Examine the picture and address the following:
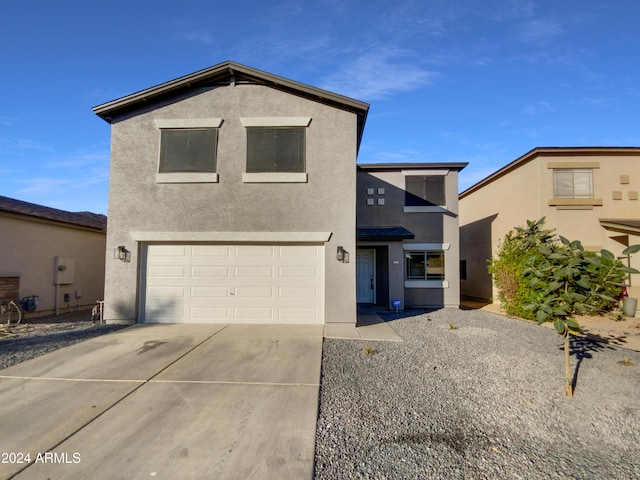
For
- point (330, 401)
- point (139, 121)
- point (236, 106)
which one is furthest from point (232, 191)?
point (330, 401)

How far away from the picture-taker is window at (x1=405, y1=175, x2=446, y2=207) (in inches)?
526

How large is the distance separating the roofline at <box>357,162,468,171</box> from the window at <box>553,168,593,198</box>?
365cm

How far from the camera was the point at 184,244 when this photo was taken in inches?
365

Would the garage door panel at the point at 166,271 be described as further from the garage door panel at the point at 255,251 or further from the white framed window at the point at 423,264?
the white framed window at the point at 423,264

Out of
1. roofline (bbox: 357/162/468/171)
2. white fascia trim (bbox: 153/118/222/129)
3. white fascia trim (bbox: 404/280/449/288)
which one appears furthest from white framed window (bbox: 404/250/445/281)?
white fascia trim (bbox: 153/118/222/129)

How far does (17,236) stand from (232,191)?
7310mm

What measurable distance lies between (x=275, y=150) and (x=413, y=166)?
654 centimetres

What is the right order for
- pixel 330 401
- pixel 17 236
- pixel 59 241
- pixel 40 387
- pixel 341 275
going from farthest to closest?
pixel 59 241 → pixel 17 236 → pixel 341 275 → pixel 40 387 → pixel 330 401

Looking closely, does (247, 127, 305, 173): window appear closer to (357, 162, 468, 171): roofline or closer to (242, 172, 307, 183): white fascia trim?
(242, 172, 307, 183): white fascia trim

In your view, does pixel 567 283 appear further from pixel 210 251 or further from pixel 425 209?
pixel 425 209

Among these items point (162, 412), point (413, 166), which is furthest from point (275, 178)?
point (413, 166)

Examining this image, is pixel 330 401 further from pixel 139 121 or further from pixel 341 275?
pixel 139 121

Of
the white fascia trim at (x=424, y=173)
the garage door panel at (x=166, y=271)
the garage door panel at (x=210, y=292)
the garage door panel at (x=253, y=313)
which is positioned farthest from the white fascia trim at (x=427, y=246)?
the garage door panel at (x=166, y=271)

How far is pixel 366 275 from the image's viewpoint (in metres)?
13.6
